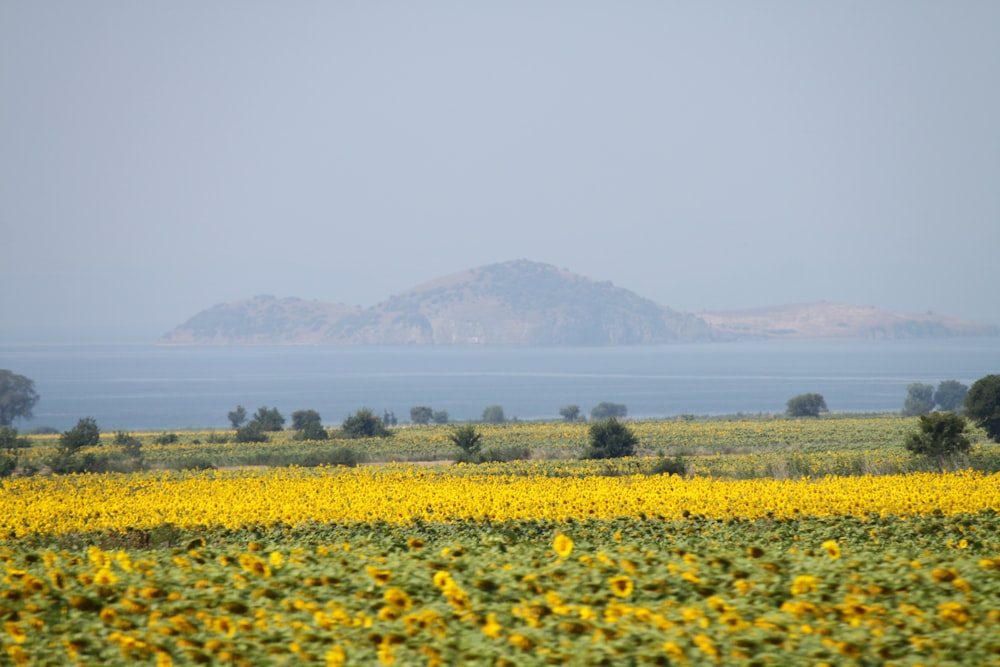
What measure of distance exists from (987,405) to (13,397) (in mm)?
84579

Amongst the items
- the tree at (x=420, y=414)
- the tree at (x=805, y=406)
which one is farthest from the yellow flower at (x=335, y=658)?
the tree at (x=420, y=414)

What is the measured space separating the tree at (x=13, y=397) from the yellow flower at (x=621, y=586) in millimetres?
98186

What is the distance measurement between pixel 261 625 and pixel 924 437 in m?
25.3

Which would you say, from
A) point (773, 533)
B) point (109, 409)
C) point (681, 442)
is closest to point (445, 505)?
point (773, 533)

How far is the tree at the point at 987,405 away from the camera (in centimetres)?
3862

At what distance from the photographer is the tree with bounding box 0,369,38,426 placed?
311 feet

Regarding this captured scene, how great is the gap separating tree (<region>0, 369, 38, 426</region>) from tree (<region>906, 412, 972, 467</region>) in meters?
86.8

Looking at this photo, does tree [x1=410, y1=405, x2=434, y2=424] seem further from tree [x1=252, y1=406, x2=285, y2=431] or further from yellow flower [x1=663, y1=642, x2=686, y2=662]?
yellow flower [x1=663, y1=642, x2=686, y2=662]

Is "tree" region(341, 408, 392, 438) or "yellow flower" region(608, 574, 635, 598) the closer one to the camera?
"yellow flower" region(608, 574, 635, 598)

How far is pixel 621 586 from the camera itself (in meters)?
7.82

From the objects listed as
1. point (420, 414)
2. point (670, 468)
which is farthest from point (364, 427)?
point (420, 414)

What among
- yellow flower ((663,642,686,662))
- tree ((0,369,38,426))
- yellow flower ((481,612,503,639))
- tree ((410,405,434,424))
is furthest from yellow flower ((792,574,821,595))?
tree ((0,369,38,426))

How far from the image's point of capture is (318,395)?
600ft

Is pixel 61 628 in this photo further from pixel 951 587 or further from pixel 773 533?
pixel 773 533
